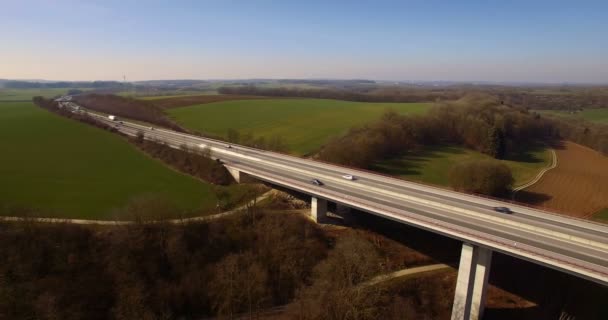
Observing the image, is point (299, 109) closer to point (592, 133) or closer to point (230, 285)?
point (592, 133)

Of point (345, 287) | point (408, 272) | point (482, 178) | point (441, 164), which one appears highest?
point (482, 178)

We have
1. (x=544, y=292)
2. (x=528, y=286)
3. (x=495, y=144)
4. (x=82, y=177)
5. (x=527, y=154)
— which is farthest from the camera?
A: (x=527, y=154)

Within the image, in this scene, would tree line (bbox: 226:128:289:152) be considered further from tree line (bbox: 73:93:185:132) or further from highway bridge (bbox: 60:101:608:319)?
tree line (bbox: 73:93:185:132)

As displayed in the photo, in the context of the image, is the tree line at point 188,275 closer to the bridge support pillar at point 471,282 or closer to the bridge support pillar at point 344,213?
the bridge support pillar at point 471,282

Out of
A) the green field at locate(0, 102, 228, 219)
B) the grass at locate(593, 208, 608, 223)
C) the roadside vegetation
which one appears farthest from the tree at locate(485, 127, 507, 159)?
the roadside vegetation

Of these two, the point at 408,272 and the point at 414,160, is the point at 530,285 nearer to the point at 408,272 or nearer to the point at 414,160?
the point at 408,272

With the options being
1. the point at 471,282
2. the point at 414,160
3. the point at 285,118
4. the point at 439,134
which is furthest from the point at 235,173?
the point at 439,134

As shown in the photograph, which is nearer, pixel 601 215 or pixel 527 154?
pixel 601 215
